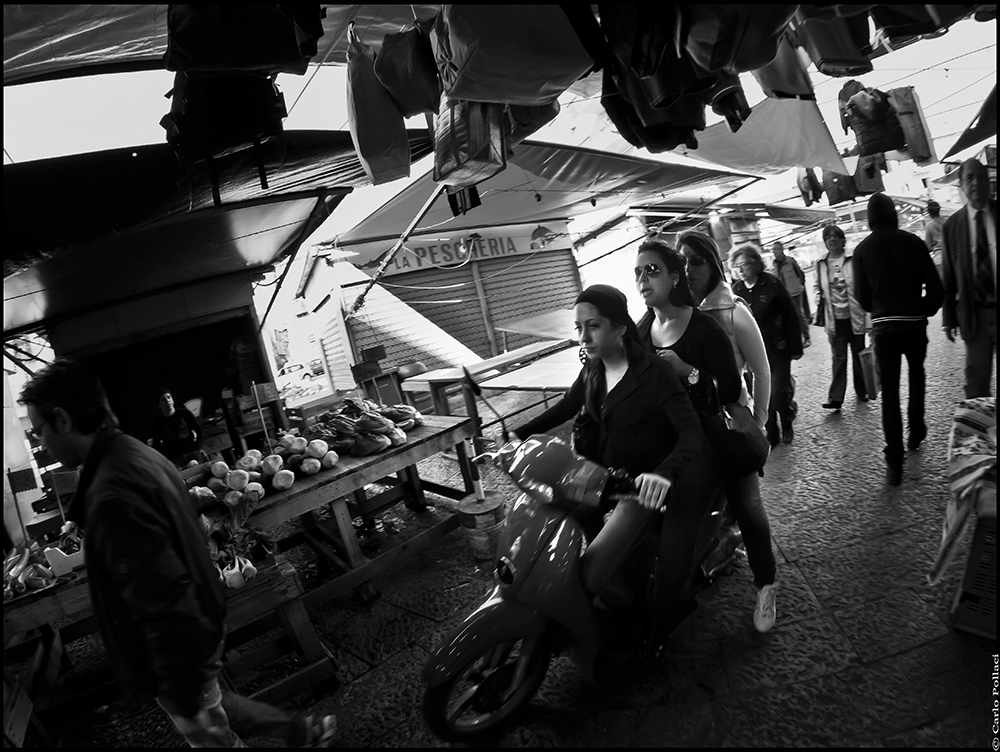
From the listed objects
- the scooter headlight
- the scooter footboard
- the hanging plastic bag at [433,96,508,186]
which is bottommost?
the scooter footboard

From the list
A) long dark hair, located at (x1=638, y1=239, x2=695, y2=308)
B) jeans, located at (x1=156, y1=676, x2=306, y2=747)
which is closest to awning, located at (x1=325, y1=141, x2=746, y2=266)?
long dark hair, located at (x1=638, y1=239, x2=695, y2=308)

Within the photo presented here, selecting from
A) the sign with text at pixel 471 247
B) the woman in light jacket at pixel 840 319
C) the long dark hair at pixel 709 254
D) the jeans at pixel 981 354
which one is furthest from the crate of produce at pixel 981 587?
the sign with text at pixel 471 247

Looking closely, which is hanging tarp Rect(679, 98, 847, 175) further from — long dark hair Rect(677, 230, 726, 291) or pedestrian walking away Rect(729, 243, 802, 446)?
long dark hair Rect(677, 230, 726, 291)

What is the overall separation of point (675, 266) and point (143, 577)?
2867mm

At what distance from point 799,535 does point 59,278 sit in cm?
720

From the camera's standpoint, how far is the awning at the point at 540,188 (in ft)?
18.9

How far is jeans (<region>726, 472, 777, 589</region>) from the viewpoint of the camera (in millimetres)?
2943

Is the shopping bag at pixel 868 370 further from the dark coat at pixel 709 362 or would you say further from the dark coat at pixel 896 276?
the dark coat at pixel 709 362

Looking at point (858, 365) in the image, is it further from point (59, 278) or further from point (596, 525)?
point (59, 278)

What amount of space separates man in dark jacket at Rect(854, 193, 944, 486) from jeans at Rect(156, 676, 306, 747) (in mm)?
4248

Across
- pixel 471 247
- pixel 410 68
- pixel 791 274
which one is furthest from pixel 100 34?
pixel 791 274

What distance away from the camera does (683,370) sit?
280 centimetres

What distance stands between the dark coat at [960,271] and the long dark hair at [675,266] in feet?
Result: 7.08

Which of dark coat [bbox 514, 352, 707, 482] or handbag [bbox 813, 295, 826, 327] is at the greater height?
dark coat [bbox 514, 352, 707, 482]
